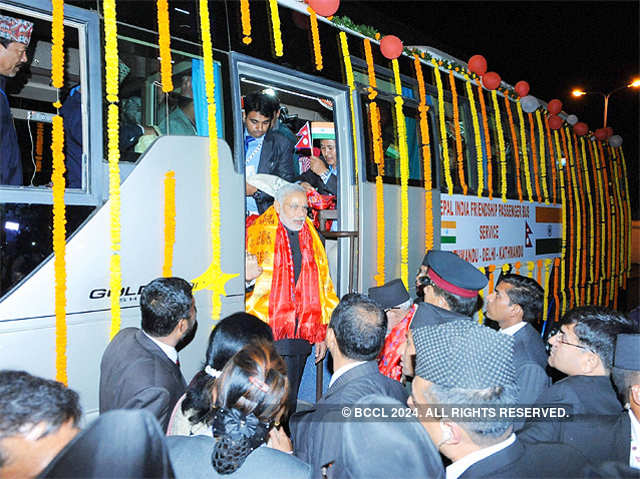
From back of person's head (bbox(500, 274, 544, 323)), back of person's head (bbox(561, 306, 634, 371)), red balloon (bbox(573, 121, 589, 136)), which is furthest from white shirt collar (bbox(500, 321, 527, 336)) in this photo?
red balloon (bbox(573, 121, 589, 136))

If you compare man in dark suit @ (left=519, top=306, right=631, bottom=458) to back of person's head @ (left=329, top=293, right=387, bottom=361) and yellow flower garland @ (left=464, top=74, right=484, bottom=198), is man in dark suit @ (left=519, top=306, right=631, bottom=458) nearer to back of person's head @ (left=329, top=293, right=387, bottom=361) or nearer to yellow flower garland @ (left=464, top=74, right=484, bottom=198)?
back of person's head @ (left=329, top=293, right=387, bottom=361)

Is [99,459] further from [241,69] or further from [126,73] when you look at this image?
[241,69]

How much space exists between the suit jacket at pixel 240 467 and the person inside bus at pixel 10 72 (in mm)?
1756

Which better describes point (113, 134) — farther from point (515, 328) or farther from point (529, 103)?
point (529, 103)

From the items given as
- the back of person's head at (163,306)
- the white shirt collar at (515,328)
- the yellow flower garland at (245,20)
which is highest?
the yellow flower garland at (245,20)

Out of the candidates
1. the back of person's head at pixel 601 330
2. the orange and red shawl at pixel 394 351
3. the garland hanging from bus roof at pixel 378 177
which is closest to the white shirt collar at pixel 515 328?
the orange and red shawl at pixel 394 351

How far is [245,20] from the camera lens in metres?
3.45

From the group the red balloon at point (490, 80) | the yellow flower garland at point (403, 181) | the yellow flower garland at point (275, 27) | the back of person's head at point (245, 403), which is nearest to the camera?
the back of person's head at point (245, 403)

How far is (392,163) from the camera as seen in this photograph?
15.1ft

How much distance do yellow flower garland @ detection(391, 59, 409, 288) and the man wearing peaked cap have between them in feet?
9.96

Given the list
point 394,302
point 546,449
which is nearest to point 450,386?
point 546,449

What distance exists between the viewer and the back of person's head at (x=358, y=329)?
2438 millimetres

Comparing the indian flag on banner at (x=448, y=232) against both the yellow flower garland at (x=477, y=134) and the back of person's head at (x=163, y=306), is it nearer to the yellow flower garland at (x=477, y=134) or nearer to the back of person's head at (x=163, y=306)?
the yellow flower garland at (x=477, y=134)

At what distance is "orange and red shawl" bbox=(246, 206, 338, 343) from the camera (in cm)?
387
